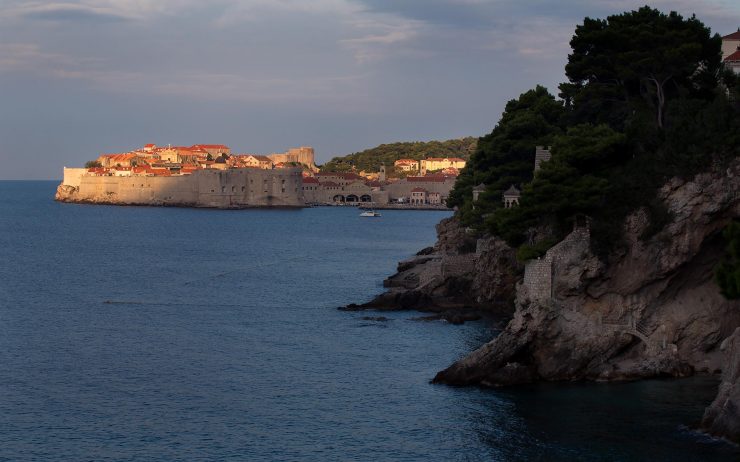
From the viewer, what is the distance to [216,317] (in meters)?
28.2

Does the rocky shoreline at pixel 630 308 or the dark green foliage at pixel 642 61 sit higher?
the dark green foliage at pixel 642 61

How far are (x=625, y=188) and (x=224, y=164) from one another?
10075 centimetres

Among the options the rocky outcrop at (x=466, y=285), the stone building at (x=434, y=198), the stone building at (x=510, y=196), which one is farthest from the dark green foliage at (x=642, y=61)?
the stone building at (x=434, y=198)

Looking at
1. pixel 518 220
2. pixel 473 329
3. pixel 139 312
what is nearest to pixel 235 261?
pixel 139 312

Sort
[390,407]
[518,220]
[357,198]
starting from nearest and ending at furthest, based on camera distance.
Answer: [390,407]
[518,220]
[357,198]

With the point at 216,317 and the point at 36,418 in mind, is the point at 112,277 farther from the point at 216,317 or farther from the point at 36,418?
the point at 36,418

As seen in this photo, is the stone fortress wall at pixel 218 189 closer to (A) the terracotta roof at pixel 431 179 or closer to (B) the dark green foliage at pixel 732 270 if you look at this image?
(A) the terracotta roof at pixel 431 179

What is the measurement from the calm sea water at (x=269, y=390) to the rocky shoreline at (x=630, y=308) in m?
0.52

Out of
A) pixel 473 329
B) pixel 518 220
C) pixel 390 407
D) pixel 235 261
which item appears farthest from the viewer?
pixel 235 261

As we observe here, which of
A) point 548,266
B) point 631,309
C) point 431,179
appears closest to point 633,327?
point 631,309

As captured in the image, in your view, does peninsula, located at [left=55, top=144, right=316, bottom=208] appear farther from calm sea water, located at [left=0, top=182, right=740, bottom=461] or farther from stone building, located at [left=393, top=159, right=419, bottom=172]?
calm sea water, located at [left=0, top=182, right=740, bottom=461]

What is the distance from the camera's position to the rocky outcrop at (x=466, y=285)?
86.7 feet

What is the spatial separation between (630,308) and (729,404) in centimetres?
476

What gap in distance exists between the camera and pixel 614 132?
20766mm
